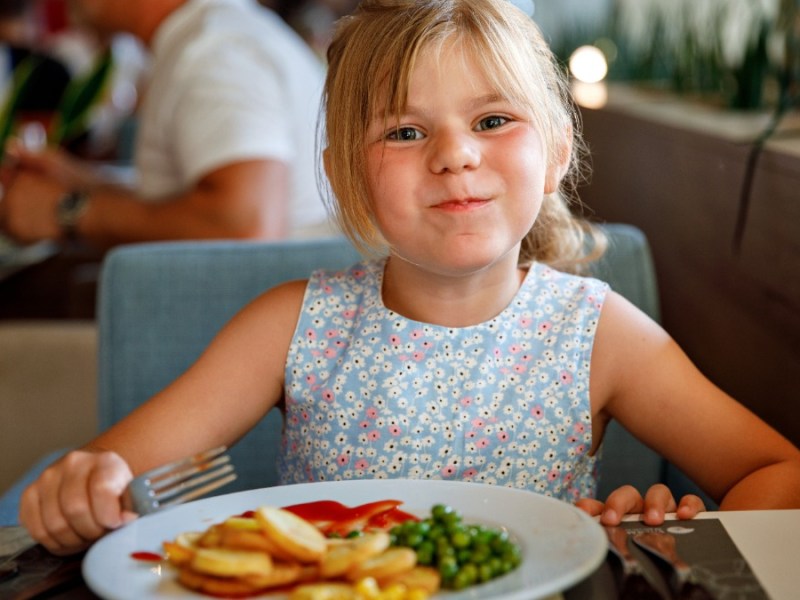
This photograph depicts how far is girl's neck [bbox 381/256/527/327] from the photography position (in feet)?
4.21

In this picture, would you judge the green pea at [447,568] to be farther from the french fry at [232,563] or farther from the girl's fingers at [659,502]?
the girl's fingers at [659,502]

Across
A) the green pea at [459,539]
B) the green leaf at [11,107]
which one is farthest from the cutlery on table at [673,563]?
the green leaf at [11,107]

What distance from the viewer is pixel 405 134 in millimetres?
1156

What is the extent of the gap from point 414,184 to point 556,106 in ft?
0.79

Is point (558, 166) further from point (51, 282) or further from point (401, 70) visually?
point (51, 282)

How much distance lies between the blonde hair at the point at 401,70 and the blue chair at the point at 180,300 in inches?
12.0

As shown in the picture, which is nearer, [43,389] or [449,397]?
[449,397]

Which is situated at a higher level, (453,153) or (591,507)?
(453,153)

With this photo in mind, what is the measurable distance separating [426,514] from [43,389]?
78.9 inches

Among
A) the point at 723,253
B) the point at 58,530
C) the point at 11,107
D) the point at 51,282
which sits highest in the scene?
the point at 11,107

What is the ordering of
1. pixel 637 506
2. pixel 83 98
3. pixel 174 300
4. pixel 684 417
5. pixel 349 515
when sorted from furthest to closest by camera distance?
pixel 83 98 → pixel 174 300 → pixel 684 417 → pixel 637 506 → pixel 349 515

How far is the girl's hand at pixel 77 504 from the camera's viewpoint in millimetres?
898

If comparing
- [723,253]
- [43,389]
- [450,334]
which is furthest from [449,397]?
[43,389]

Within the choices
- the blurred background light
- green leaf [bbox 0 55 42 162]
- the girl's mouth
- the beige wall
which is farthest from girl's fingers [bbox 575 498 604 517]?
the blurred background light
